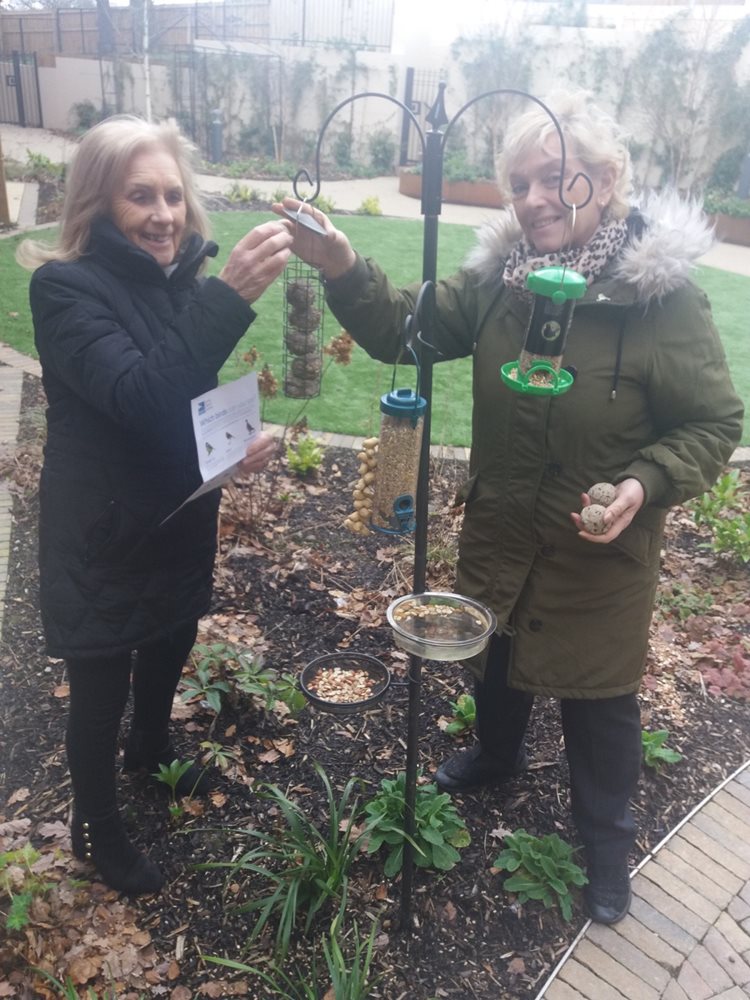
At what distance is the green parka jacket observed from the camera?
1.91 meters

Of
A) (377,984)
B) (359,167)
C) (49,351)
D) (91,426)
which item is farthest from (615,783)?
(359,167)

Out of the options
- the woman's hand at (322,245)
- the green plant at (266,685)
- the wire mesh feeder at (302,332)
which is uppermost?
the woman's hand at (322,245)

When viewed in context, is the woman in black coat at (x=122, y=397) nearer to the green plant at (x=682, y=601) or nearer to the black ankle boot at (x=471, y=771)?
the black ankle boot at (x=471, y=771)

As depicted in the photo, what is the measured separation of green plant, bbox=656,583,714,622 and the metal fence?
2303 cm

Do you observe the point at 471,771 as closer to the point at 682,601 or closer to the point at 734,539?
the point at 682,601

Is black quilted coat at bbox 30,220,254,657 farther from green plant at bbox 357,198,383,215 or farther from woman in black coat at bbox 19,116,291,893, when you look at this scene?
green plant at bbox 357,198,383,215

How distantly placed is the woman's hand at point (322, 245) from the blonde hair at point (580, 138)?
46 centimetres

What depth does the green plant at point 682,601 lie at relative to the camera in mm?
3959

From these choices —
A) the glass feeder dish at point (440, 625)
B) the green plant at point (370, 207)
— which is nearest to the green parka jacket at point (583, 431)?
the glass feeder dish at point (440, 625)

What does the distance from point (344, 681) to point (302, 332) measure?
2561mm

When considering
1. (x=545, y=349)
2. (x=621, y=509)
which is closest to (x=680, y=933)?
(x=621, y=509)

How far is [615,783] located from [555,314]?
136cm

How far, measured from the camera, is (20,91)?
71.8ft

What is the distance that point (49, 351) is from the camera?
1.80 metres
